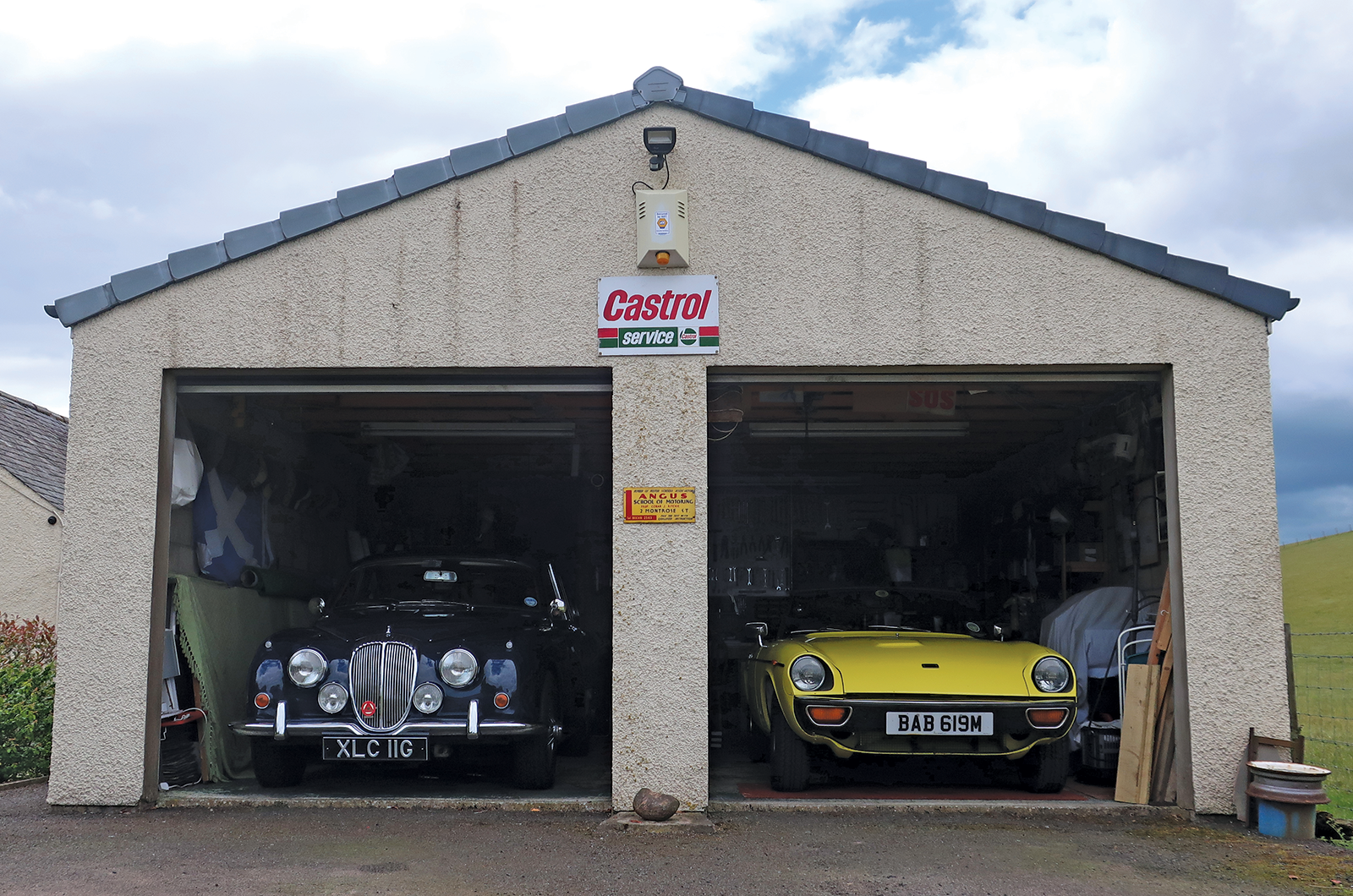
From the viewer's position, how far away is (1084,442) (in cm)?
859

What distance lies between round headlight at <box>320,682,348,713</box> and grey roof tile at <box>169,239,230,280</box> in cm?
249

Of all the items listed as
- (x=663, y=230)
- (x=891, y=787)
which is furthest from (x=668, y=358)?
(x=891, y=787)

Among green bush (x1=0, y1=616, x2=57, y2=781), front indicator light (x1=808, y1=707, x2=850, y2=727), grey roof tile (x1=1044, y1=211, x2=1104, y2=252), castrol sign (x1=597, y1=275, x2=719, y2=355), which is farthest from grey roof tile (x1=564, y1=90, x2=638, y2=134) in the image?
green bush (x1=0, y1=616, x2=57, y2=781)

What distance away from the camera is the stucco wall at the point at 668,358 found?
6.06 meters

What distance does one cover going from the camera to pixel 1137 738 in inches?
250

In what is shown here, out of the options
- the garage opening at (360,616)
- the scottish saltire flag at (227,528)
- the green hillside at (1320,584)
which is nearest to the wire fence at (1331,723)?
the garage opening at (360,616)

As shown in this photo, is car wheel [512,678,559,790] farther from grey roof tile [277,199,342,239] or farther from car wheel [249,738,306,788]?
grey roof tile [277,199,342,239]

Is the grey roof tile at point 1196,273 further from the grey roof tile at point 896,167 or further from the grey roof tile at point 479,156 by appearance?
the grey roof tile at point 479,156

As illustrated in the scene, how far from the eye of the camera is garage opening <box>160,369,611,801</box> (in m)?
6.25

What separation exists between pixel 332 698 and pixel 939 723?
330 cm

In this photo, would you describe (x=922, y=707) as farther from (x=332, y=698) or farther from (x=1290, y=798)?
(x=332, y=698)

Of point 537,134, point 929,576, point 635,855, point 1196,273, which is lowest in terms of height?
point 635,855

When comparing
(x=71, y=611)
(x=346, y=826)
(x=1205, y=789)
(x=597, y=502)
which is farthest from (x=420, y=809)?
(x=597, y=502)

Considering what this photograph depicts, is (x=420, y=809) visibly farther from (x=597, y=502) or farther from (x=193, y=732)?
(x=597, y=502)
